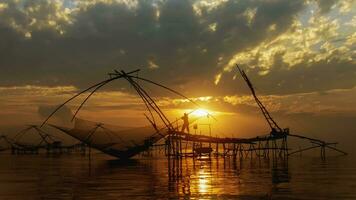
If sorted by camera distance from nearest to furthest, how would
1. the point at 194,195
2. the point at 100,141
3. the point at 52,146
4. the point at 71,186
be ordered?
the point at 194,195 → the point at 71,186 → the point at 100,141 → the point at 52,146

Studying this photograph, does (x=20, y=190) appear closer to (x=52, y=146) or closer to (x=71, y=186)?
(x=71, y=186)

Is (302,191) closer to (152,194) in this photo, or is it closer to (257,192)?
(257,192)

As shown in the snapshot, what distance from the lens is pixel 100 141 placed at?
245 feet

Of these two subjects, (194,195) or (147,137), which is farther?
(147,137)

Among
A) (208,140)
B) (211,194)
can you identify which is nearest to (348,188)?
(211,194)

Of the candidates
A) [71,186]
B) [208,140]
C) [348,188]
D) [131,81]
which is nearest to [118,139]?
[208,140]

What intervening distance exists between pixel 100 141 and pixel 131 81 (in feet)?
121

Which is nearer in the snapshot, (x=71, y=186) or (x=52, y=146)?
(x=71, y=186)

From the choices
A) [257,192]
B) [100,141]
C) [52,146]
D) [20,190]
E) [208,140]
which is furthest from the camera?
[52,146]

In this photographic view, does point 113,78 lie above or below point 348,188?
above

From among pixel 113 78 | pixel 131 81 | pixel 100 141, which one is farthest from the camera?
pixel 100 141

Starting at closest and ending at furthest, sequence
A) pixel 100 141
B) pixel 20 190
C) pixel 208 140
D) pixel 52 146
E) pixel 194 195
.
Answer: pixel 194 195, pixel 20 190, pixel 208 140, pixel 100 141, pixel 52 146

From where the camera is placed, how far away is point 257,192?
25.0 meters

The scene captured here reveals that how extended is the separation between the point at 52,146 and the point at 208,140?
7248cm
